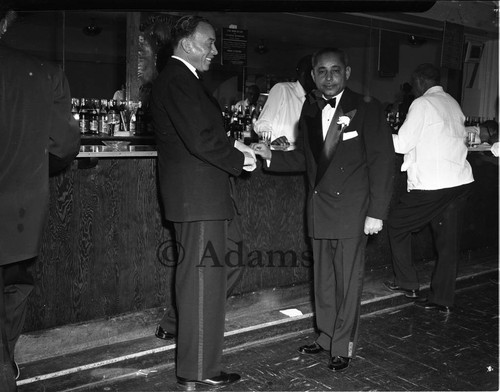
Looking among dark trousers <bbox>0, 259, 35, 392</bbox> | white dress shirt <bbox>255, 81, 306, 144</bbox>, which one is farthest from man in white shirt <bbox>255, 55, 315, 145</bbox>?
dark trousers <bbox>0, 259, 35, 392</bbox>

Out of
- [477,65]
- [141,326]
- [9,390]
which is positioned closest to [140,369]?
[141,326]

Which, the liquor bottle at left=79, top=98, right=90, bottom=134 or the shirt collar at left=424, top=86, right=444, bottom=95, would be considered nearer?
the shirt collar at left=424, top=86, right=444, bottom=95

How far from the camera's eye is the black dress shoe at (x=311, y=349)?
365 centimetres

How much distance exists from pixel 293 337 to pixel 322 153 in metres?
1.32

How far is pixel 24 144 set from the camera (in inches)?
87.8

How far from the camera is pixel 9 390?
230 cm

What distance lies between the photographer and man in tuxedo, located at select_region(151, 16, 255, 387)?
282cm

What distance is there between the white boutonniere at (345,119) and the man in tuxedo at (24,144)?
4.92 ft

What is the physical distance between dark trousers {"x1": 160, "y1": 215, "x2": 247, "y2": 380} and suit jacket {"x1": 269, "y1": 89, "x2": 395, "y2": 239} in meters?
0.68

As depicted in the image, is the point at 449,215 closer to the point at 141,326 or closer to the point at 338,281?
the point at 338,281

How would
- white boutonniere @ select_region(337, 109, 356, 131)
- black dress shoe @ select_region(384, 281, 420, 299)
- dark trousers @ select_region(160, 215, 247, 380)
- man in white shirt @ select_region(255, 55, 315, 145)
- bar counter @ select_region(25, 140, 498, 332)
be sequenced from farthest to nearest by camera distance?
man in white shirt @ select_region(255, 55, 315, 145), black dress shoe @ select_region(384, 281, 420, 299), bar counter @ select_region(25, 140, 498, 332), white boutonniere @ select_region(337, 109, 356, 131), dark trousers @ select_region(160, 215, 247, 380)

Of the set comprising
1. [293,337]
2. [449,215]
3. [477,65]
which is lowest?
[293,337]

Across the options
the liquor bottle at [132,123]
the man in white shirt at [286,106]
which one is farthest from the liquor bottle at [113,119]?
the man in white shirt at [286,106]

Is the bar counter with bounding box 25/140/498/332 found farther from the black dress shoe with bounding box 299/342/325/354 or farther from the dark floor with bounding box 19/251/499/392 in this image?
the black dress shoe with bounding box 299/342/325/354
